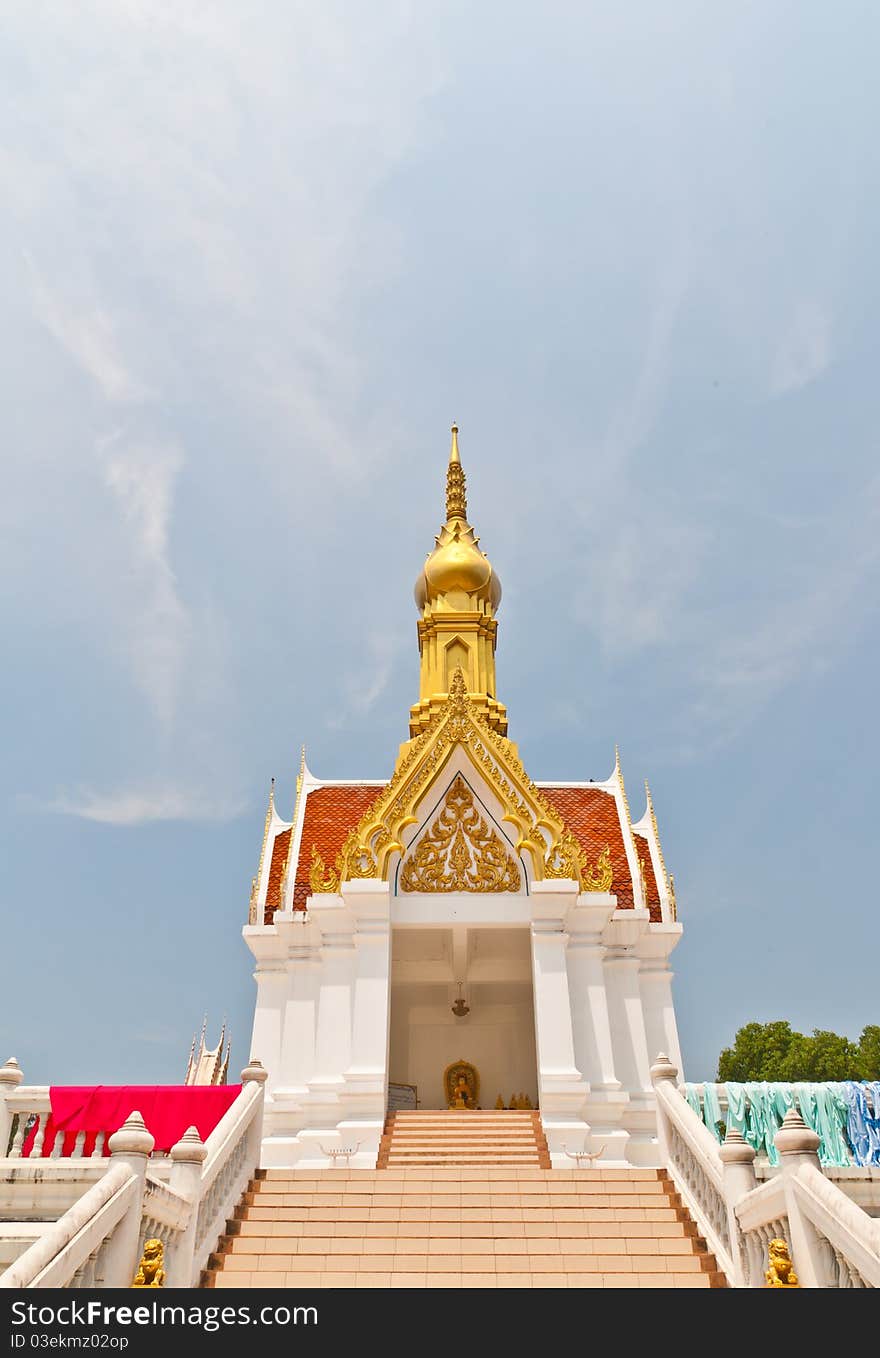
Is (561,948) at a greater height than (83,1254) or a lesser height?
greater

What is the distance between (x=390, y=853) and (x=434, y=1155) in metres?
4.59

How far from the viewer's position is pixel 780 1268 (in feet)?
22.2

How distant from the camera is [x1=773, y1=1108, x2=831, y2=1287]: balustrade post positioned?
6.54m

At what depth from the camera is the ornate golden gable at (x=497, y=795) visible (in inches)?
597

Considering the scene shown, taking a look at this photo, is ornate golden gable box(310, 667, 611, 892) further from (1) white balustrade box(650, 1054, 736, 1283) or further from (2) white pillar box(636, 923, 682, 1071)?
(1) white balustrade box(650, 1054, 736, 1283)

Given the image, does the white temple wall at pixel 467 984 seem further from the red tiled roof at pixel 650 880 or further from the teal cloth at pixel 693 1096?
the teal cloth at pixel 693 1096

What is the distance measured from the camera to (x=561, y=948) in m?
14.6

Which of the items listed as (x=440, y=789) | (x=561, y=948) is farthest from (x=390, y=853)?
(x=561, y=948)

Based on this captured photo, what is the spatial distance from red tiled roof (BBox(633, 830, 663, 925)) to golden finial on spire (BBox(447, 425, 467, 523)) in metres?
10.3

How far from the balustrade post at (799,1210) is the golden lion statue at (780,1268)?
0.05 meters

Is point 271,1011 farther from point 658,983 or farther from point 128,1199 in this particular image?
point 128,1199

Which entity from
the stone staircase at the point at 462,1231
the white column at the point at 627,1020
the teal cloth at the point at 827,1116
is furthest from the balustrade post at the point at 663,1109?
the white column at the point at 627,1020
